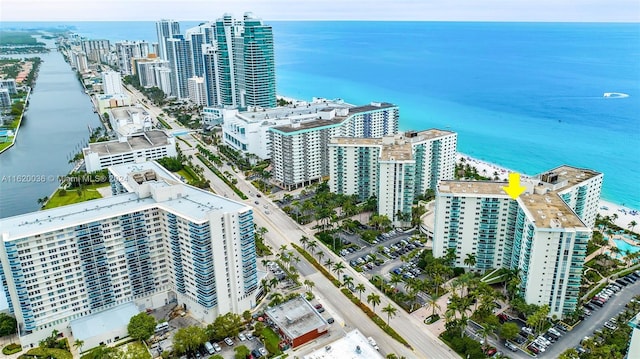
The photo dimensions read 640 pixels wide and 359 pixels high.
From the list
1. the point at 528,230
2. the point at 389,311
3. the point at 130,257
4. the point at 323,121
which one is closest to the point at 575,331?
the point at 528,230

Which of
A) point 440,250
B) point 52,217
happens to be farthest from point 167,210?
point 440,250

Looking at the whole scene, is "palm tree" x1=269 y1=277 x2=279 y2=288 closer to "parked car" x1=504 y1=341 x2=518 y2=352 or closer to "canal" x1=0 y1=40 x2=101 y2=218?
"parked car" x1=504 y1=341 x2=518 y2=352

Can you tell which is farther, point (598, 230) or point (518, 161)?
point (518, 161)

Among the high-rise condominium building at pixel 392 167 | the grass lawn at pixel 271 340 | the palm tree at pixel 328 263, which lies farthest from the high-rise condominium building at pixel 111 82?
the grass lawn at pixel 271 340

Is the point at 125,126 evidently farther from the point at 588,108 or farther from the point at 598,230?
the point at 588,108

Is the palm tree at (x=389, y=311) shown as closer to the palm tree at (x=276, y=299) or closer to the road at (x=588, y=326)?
the road at (x=588, y=326)

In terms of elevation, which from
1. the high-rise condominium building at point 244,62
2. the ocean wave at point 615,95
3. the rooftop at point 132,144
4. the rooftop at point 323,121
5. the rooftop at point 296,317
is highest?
the high-rise condominium building at point 244,62
